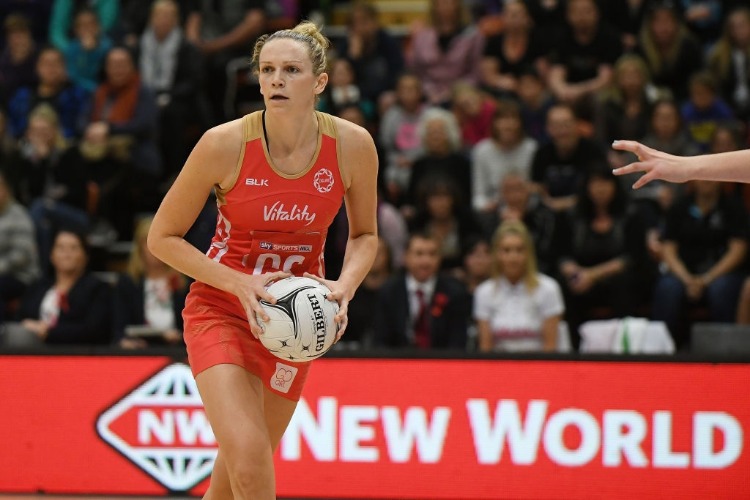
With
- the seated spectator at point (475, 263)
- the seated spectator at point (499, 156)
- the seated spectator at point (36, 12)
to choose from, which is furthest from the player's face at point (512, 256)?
the seated spectator at point (36, 12)

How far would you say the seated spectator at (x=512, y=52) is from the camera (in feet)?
33.0

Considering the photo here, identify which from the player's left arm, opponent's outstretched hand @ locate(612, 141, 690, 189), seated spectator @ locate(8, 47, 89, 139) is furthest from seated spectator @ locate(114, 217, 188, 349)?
opponent's outstretched hand @ locate(612, 141, 690, 189)

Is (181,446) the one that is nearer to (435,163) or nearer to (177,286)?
(177,286)

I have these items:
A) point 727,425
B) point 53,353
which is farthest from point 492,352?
point 53,353

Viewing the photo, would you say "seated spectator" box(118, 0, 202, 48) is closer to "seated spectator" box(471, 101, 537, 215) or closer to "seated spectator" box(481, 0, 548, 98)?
"seated spectator" box(481, 0, 548, 98)

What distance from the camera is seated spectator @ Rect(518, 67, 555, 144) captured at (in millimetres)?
9695

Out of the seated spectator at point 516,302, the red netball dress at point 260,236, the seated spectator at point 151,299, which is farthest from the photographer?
the seated spectator at point 151,299

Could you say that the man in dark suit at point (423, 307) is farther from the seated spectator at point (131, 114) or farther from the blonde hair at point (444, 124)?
the seated spectator at point (131, 114)

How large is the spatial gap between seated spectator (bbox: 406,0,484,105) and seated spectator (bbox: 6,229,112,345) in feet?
11.7

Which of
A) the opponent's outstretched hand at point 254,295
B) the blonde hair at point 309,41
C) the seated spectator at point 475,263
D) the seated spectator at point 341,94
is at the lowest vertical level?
the seated spectator at point 475,263

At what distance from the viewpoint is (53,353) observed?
6836 mm

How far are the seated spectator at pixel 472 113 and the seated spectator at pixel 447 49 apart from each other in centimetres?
46

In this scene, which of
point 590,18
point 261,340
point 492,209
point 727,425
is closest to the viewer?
point 261,340

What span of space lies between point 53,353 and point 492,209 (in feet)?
11.9
